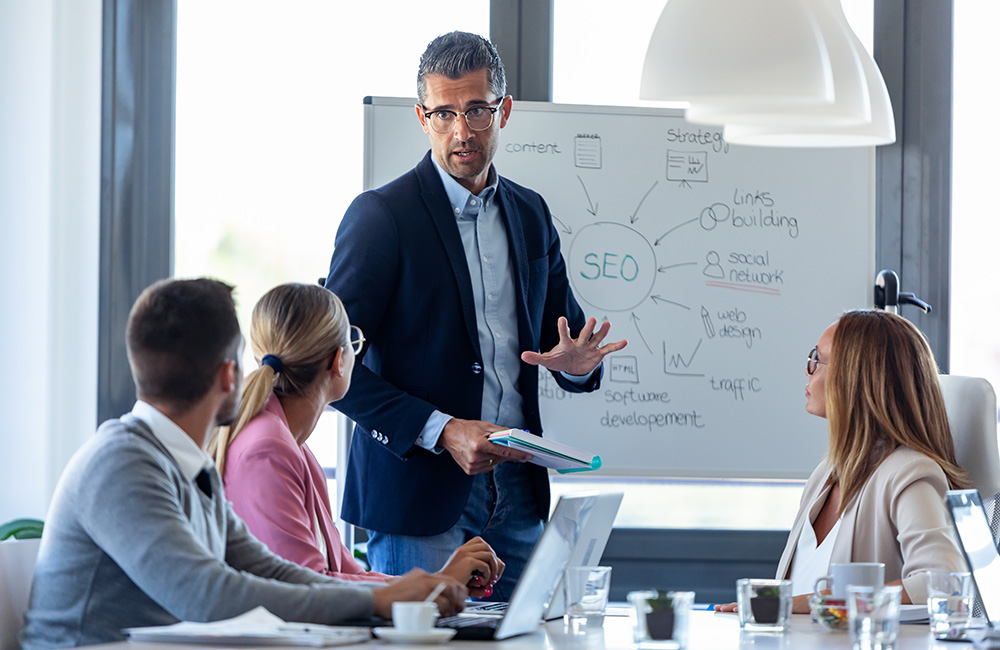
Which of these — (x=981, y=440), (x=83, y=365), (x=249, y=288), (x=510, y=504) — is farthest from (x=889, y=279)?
(x=83, y=365)

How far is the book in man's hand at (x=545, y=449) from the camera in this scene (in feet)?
6.53

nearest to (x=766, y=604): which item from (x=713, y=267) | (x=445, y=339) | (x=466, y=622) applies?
(x=466, y=622)

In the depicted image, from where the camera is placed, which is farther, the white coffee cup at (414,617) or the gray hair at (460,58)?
the gray hair at (460,58)

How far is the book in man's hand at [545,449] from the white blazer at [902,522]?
53cm

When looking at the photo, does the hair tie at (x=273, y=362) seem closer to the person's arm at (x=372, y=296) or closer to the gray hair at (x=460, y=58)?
the person's arm at (x=372, y=296)

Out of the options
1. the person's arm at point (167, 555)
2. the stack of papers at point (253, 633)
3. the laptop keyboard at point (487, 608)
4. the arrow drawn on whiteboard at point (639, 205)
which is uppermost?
the arrow drawn on whiteboard at point (639, 205)

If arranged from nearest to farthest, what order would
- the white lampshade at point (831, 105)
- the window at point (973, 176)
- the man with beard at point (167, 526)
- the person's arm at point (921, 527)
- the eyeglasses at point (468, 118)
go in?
1. the man with beard at point (167, 526)
2. the white lampshade at point (831, 105)
3. the person's arm at point (921, 527)
4. the eyeglasses at point (468, 118)
5. the window at point (973, 176)

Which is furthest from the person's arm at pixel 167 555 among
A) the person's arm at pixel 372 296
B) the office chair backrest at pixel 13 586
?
the person's arm at pixel 372 296

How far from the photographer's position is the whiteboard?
3.38 metres

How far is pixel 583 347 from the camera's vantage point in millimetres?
2414

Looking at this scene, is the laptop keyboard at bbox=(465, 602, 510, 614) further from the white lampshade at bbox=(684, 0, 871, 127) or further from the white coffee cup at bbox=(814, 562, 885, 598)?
the white lampshade at bbox=(684, 0, 871, 127)

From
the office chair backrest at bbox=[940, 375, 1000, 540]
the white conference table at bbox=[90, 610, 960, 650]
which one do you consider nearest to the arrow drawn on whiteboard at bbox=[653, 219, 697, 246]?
the office chair backrest at bbox=[940, 375, 1000, 540]

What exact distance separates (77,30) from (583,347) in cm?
219

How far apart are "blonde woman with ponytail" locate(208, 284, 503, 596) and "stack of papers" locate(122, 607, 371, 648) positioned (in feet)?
1.08
